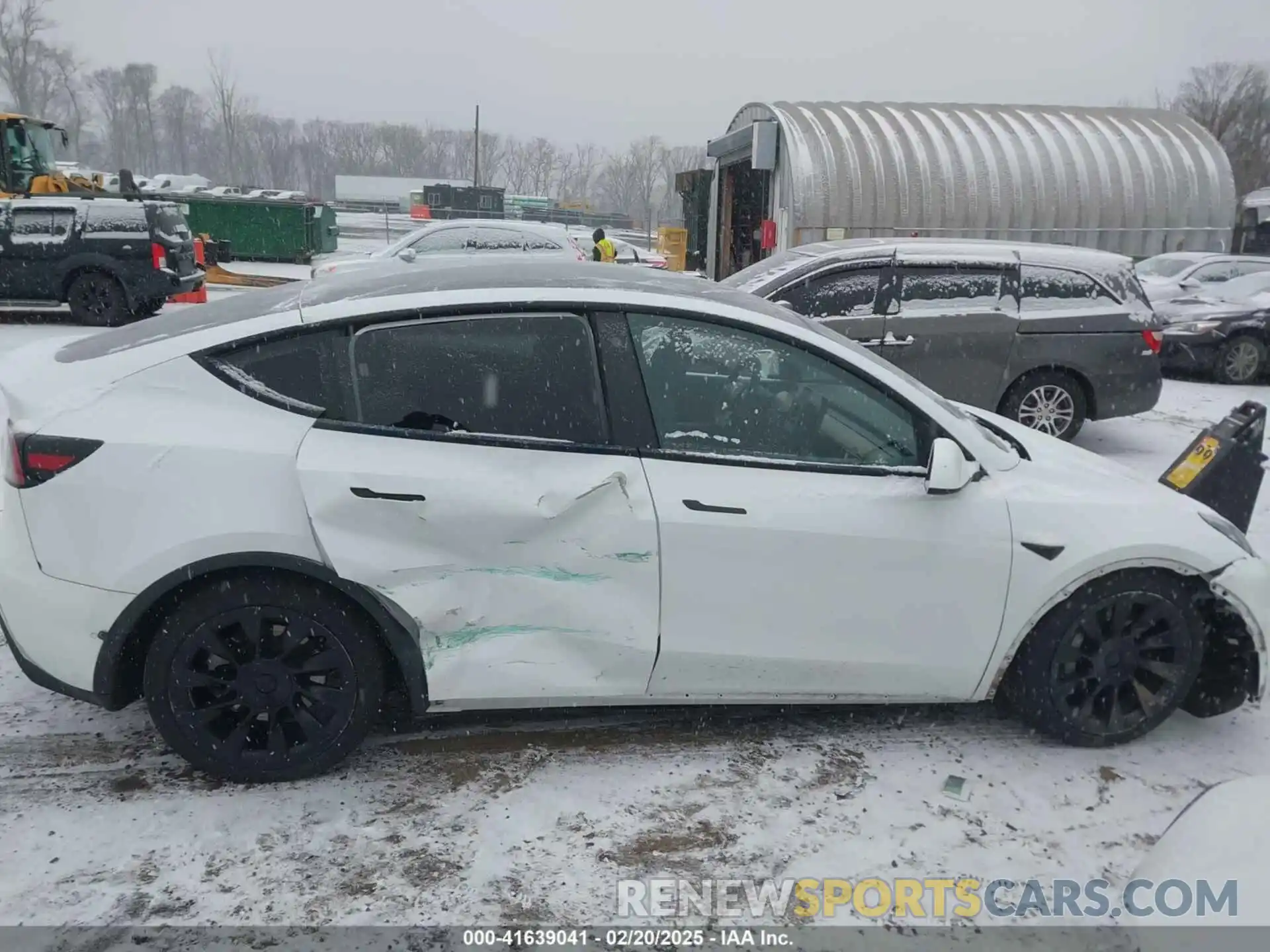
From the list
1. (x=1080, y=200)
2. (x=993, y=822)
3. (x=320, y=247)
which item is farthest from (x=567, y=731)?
(x=320, y=247)

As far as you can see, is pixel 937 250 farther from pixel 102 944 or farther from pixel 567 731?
pixel 102 944

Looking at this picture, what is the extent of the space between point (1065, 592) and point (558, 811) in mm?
1882

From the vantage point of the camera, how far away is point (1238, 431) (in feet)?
13.8

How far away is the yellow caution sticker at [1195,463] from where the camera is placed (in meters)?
4.26

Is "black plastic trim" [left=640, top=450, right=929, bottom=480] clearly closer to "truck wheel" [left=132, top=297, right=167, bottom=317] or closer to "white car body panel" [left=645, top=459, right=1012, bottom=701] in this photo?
"white car body panel" [left=645, top=459, right=1012, bottom=701]

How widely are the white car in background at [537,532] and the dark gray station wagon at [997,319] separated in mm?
4202

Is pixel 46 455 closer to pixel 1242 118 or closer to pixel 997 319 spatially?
pixel 997 319

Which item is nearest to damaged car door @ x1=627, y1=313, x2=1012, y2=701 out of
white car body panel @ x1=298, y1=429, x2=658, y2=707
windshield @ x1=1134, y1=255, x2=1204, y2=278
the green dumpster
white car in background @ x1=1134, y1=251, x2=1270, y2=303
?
white car body panel @ x1=298, y1=429, x2=658, y2=707

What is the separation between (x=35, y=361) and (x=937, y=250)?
6417 millimetres

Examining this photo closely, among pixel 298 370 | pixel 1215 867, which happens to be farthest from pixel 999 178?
pixel 298 370

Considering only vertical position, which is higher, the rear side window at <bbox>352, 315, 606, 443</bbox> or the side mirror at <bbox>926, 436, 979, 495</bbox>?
the rear side window at <bbox>352, 315, 606, 443</bbox>

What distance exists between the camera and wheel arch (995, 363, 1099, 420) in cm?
755

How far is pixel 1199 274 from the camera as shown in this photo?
13.3 metres

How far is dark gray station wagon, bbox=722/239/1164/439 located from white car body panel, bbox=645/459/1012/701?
4394mm
